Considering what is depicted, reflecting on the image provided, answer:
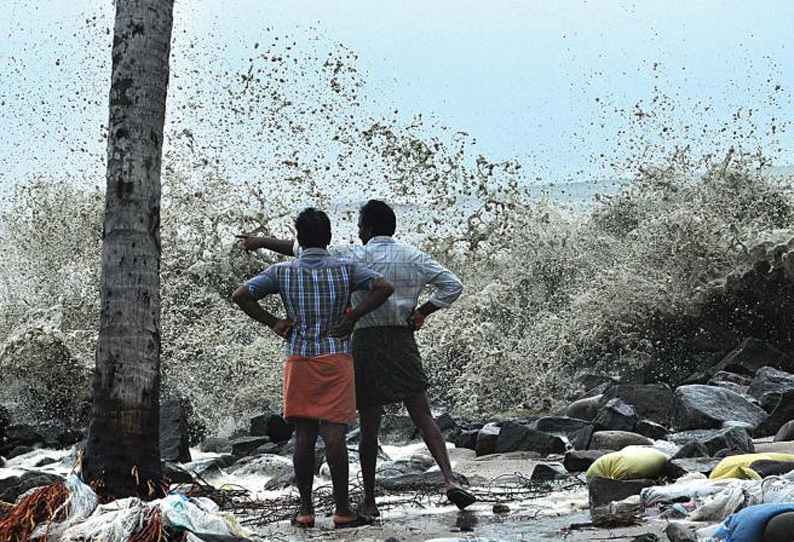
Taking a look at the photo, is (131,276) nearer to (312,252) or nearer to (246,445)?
(312,252)

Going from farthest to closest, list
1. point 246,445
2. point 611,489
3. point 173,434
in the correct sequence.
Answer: point 246,445 → point 173,434 → point 611,489

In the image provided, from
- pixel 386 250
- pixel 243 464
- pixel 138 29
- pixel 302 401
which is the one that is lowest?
pixel 243 464

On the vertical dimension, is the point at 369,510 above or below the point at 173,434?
above

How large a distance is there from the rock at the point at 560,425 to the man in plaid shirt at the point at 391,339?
3.89m

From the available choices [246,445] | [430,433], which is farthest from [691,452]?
[246,445]

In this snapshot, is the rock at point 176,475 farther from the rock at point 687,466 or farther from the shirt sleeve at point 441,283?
the rock at point 687,466

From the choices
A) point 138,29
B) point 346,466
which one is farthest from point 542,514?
point 138,29

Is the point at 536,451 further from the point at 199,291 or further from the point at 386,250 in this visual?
the point at 199,291

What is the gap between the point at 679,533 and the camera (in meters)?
4.73

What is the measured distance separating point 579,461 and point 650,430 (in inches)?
67.9

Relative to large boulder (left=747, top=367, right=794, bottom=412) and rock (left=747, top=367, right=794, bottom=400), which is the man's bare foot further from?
rock (left=747, top=367, right=794, bottom=400)

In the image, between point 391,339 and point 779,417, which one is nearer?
point 391,339

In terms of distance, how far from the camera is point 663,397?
1088 cm

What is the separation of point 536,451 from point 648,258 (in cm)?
853
